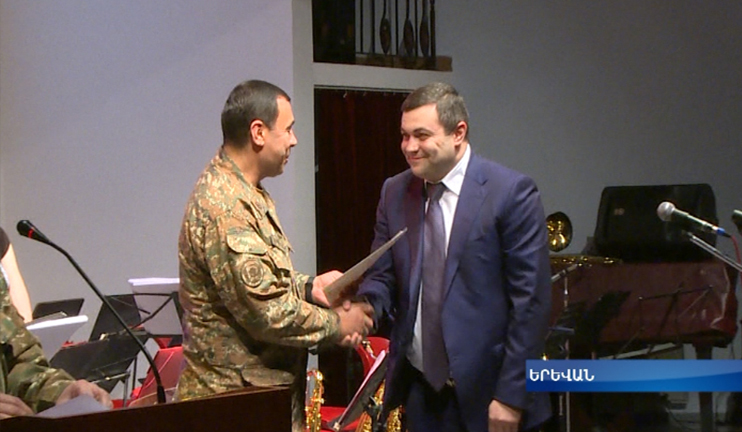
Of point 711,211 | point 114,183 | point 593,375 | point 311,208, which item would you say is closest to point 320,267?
point 311,208

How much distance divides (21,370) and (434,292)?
1.17 metres

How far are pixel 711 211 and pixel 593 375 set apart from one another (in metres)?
1.64

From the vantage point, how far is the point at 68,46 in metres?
6.47

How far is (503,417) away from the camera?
2645 mm

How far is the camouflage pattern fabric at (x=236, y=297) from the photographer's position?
2.50m

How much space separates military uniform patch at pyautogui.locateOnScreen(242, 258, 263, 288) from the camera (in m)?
2.48

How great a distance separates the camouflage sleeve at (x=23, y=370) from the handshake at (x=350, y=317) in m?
0.89

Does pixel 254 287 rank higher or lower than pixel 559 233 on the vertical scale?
higher

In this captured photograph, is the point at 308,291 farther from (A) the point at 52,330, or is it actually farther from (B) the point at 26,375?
(B) the point at 26,375

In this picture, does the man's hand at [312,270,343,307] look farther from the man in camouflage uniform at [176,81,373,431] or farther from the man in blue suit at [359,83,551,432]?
the man in blue suit at [359,83,551,432]

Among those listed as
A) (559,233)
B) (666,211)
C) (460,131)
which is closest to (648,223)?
(559,233)

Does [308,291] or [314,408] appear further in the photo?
[314,408]

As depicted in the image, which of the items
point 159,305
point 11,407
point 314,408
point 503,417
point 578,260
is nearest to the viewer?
point 11,407

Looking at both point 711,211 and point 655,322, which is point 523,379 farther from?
point 711,211
